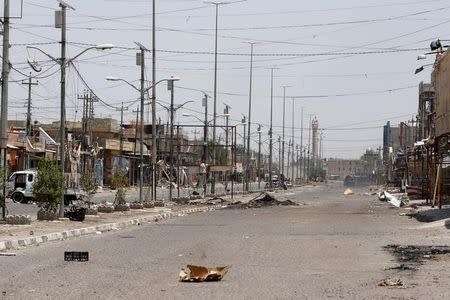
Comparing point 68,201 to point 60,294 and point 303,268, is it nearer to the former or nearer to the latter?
point 303,268

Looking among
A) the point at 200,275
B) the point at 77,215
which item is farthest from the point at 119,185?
the point at 200,275

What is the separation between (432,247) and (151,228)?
12734mm

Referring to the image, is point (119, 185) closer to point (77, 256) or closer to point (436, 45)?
point (436, 45)

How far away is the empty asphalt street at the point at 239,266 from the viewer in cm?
1216

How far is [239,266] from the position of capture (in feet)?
52.9

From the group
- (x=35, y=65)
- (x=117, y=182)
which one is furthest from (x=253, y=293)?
(x=117, y=182)

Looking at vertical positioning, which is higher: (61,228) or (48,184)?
(48,184)

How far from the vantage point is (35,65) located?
35250 millimetres

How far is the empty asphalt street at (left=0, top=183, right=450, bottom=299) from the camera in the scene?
39.9ft

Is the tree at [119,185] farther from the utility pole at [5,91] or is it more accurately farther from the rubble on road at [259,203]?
the utility pole at [5,91]

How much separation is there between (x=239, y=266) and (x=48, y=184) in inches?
647

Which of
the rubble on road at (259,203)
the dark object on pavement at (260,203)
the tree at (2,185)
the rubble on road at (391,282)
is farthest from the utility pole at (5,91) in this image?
the dark object on pavement at (260,203)

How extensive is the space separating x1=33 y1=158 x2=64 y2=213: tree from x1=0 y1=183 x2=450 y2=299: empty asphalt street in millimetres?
4782

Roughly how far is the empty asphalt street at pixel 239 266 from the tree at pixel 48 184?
15.7 ft
